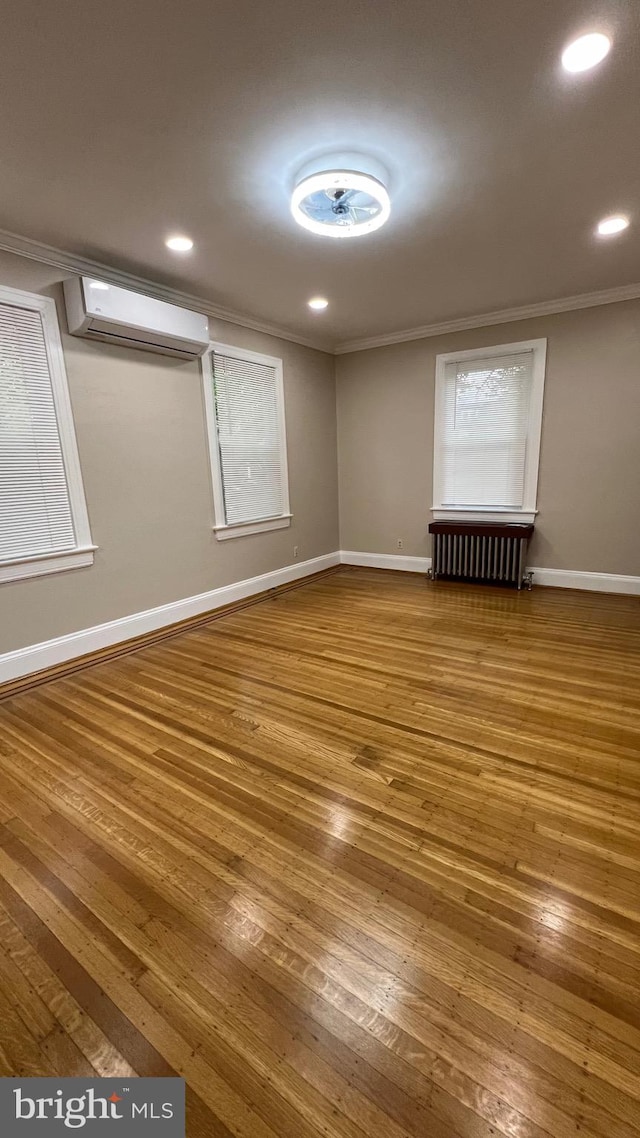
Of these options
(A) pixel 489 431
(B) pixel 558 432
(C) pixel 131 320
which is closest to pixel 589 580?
(B) pixel 558 432

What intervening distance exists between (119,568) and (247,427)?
2.00 metres

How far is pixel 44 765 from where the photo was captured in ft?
7.46

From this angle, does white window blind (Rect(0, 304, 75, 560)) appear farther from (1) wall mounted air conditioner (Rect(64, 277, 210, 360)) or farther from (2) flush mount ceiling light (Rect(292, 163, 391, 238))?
(2) flush mount ceiling light (Rect(292, 163, 391, 238))

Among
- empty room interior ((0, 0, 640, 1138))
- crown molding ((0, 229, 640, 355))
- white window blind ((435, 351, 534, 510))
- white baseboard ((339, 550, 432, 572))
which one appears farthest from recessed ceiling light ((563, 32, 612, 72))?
white baseboard ((339, 550, 432, 572))

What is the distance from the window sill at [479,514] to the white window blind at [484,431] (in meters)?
0.06

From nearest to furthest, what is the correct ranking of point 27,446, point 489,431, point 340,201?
point 340,201
point 27,446
point 489,431

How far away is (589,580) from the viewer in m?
4.81

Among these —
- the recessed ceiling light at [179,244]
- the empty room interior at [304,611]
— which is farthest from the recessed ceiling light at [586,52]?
the recessed ceiling light at [179,244]

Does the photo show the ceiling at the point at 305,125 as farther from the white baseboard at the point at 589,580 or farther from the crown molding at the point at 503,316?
the white baseboard at the point at 589,580

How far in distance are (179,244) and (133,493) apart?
1814 millimetres

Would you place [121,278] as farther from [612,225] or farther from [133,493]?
[612,225]

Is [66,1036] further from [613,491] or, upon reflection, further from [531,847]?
[613,491]

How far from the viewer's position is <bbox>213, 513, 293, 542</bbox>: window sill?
4.62 m

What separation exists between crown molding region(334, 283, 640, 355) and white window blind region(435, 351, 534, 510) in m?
0.35
